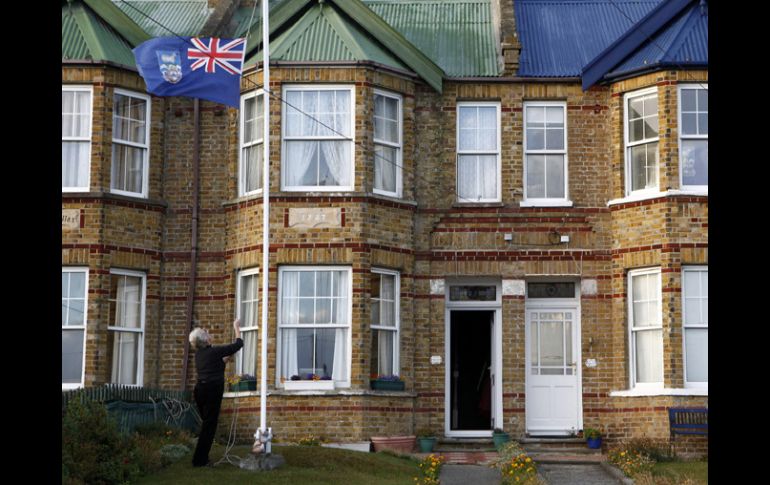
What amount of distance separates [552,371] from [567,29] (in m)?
7.20

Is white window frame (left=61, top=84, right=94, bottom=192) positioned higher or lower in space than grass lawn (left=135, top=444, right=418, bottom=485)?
higher

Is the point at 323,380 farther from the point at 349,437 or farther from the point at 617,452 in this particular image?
the point at 617,452

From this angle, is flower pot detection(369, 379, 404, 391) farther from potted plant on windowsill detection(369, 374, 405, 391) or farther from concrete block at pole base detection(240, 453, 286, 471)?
concrete block at pole base detection(240, 453, 286, 471)

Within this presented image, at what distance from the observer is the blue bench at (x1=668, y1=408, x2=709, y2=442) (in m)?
21.4

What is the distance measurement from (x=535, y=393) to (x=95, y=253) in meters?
8.77

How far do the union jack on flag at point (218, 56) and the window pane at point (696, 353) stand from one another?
9.44m

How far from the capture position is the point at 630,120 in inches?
917

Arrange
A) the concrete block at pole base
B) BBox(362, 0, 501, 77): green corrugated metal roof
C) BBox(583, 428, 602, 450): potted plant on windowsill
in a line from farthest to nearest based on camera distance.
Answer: BBox(362, 0, 501, 77): green corrugated metal roof < BBox(583, 428, 602, 450): potted plant on windowsill < the concrete block at pole base

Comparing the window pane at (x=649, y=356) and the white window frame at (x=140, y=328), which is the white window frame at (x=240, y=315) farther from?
the window pane at (x=649, y=356)

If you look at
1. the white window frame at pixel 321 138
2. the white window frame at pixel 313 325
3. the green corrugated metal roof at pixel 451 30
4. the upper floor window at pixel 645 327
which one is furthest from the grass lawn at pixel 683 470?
the green corrugated metal roof at pixel 451 30

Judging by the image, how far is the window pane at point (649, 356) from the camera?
72.6 ft

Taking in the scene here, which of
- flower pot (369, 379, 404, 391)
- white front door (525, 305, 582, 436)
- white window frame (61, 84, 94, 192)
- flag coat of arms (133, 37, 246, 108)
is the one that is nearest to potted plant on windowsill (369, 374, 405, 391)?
flower pot (369, 379, 404, 391)

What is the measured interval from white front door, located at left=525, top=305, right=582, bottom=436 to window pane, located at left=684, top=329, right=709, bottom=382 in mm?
2197
